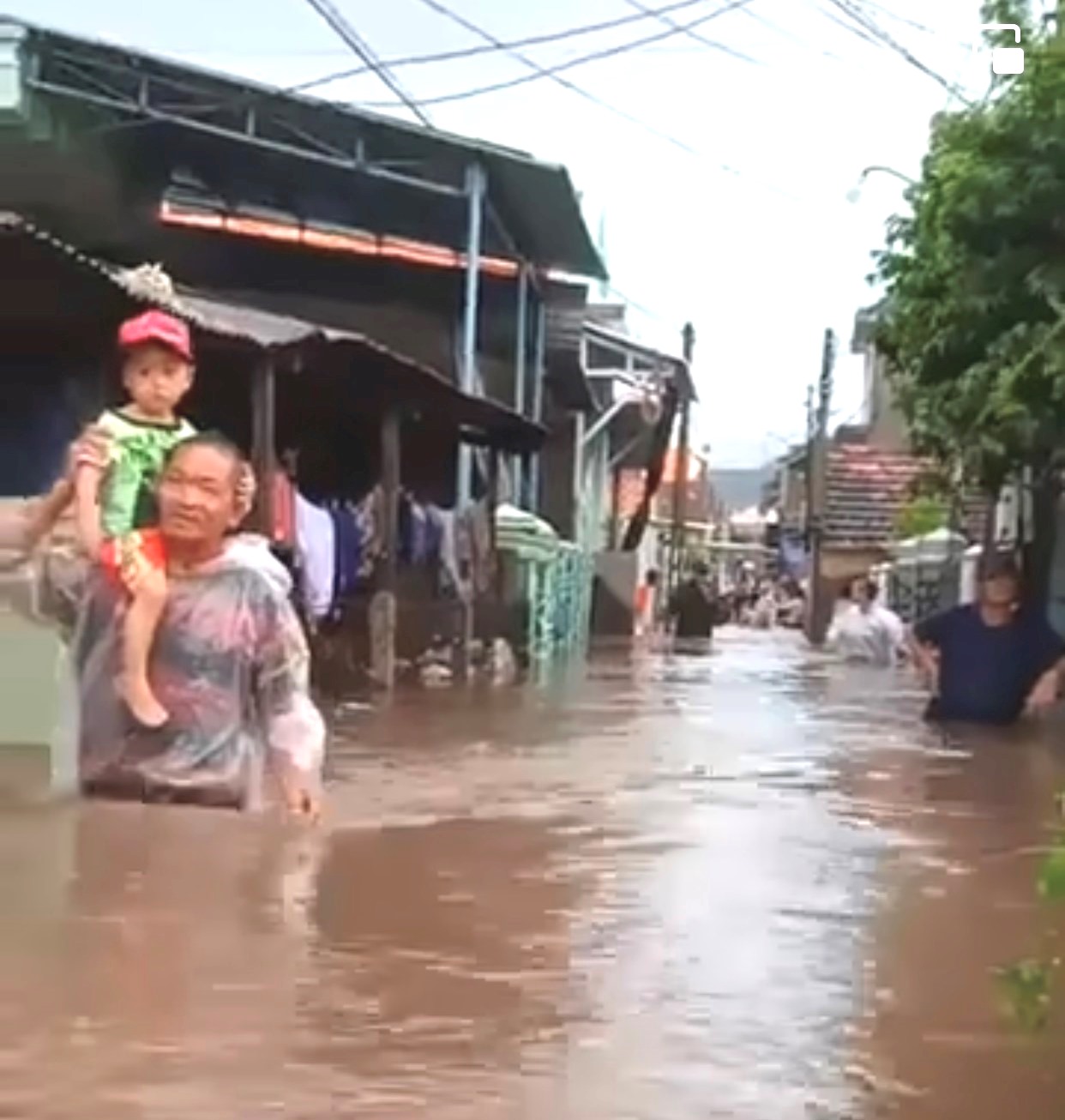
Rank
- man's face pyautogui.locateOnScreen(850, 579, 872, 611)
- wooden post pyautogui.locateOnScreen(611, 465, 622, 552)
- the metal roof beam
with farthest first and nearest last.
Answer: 1. wooden post pyautogui.locateOnScreen(611, 465, 622, 552)
2. man's face pyautogui.locateOnScreen(850, 579, 872, 611)
3. the metal roof beam

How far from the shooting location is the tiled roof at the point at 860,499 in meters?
58.5

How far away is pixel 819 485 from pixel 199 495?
5173 centimetres

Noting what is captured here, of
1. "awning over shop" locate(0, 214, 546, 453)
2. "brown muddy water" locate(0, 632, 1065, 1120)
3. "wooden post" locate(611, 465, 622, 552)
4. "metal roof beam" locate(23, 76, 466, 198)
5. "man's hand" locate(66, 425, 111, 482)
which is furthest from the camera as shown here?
"wooden post" locate(611, 465, 622, 552)

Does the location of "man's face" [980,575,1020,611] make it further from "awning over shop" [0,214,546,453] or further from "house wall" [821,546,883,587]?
"house wall" [821,546,883,587]

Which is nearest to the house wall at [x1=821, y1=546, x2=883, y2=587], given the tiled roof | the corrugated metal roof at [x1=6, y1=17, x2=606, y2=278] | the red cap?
the tiled roof

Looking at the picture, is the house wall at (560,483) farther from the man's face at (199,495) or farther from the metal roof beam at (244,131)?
the man's face at (199,495)

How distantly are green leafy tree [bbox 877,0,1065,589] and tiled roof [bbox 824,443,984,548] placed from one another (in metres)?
41.2

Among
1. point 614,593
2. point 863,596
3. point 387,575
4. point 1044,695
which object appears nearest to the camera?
point 1044,695

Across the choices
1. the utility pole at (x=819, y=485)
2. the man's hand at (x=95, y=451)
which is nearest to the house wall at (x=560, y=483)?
the utility pole at (x=819, y=485)

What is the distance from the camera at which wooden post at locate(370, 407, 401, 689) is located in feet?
56.6

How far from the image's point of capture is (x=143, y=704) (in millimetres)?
6102

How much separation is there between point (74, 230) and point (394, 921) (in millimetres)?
15851

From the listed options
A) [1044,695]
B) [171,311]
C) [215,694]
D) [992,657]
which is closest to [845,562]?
[992,657]

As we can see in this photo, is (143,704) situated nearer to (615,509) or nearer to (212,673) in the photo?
(212,673)
